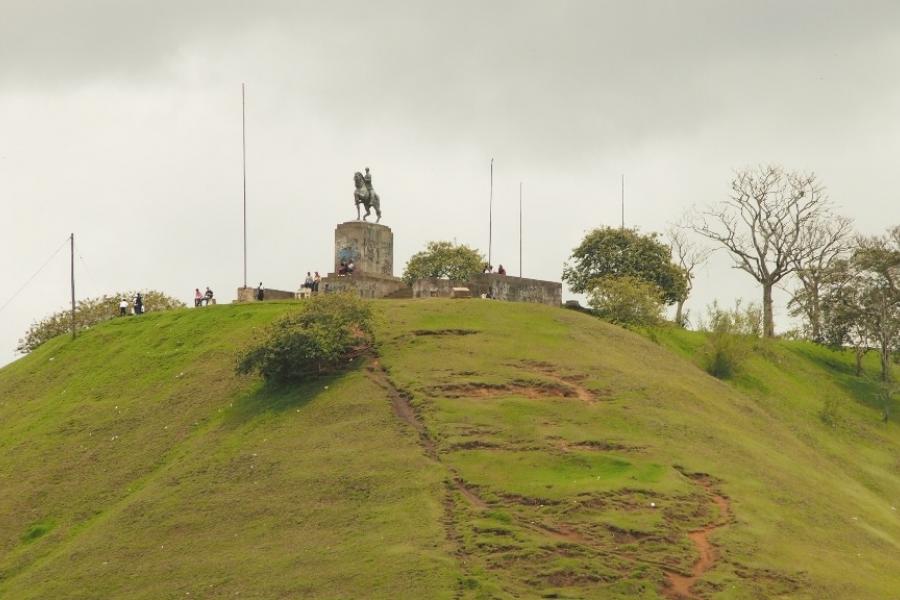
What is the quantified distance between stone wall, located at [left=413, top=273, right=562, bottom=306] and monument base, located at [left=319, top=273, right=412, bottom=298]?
200 cm

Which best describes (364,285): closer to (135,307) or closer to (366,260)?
(366,260)

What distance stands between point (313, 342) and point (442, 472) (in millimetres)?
13726

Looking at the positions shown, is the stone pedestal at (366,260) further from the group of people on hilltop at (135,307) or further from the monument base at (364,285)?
the group of people on hilltop at (135,307)

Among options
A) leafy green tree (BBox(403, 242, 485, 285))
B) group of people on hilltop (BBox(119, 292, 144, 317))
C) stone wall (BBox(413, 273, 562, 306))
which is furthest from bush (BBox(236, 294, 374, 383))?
leafy green tree (BBox(403, 242, 485, 285))

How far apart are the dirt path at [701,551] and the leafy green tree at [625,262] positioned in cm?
3535

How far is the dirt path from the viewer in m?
43.8

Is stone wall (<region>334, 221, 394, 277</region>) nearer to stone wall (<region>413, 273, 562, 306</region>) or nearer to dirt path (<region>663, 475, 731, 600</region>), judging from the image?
stone wall (<region>413, 273, 562, 306</region>)

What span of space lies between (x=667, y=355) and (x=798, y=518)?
20.9 m

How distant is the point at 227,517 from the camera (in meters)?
52.1

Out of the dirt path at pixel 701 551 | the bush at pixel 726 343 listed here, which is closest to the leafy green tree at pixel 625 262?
the bush at pixel 726 343

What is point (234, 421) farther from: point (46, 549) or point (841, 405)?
point (841, 405)

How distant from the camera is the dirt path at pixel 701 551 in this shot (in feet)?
144

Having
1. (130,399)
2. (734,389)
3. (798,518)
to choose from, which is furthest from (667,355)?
(130,399)

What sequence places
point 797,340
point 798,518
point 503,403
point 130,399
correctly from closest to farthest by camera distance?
point 798,518 < point 503,403 < point 130,399 < point 797,340
